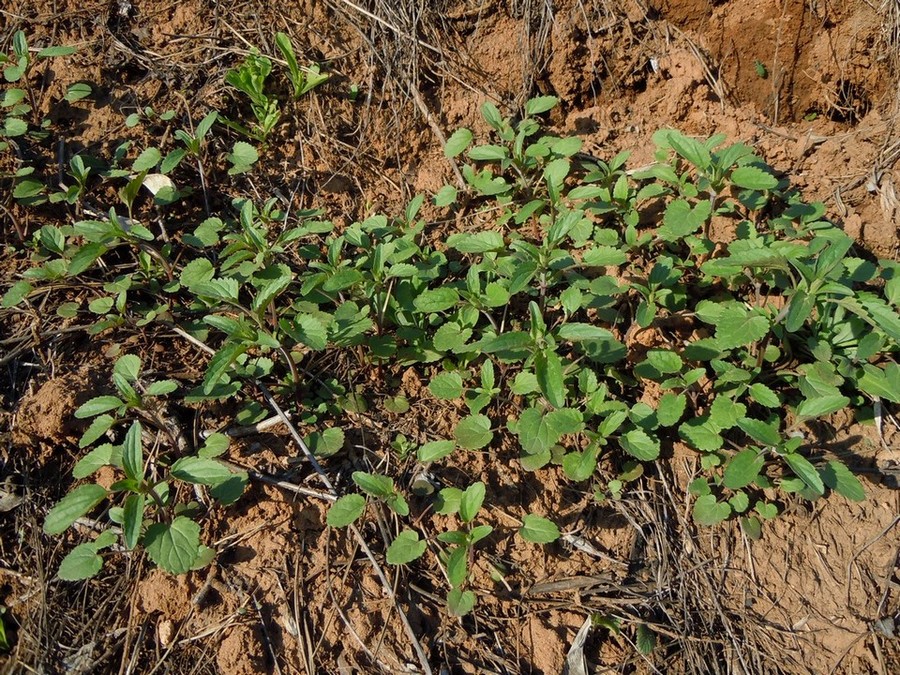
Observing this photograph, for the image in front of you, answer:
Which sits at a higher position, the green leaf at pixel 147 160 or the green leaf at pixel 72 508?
the green leaf at pixel 147 160

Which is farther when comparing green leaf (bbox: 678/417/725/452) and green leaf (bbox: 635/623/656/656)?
green leaf (bbox: 678/417/725/452)

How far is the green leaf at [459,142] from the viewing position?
3045 mm

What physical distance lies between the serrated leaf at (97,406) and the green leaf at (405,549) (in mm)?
1010

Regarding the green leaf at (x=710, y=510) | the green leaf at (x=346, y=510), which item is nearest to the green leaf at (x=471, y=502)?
the green leaf at (x=346, y=510)

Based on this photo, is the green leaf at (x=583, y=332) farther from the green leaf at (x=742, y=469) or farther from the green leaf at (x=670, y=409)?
the green leaf at (x=742, y=469)

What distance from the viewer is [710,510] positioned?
2.28 metres

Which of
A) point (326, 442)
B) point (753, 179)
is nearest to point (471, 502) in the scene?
point (326, 442)

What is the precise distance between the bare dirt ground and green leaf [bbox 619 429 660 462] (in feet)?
0.78

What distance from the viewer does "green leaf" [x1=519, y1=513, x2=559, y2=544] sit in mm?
2098

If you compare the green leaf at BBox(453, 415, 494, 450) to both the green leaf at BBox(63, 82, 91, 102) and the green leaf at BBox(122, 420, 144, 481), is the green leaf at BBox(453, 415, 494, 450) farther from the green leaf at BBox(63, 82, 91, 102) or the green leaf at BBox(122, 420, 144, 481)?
the green leaf at BBox(63, 82, 91, 102)

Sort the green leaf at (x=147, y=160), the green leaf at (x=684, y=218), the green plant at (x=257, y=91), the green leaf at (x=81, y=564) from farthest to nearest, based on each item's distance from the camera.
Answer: the green plant at (x=257, y=91) → the green leaf at (x=147, y=160) → the green leaf at (x=684, y=218) → the green leaf at (x=81, y=564)

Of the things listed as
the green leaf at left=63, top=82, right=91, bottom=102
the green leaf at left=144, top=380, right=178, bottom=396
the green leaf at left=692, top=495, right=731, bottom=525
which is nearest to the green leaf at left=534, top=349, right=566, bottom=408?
the green leaf at left=692, top=495, right=731, bottom=525

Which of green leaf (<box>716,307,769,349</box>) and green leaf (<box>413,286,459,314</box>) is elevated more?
green leaf (<box>716,307,769,349</box>)

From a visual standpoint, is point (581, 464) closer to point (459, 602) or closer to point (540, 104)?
point (459, 602)
